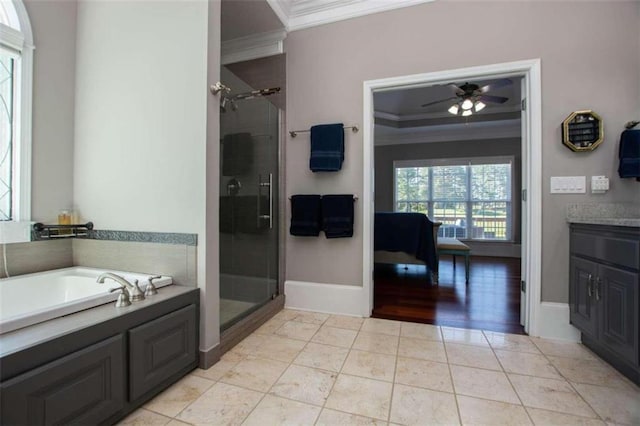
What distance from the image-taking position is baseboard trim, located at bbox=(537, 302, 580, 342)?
2004 mm

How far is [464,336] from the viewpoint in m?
2.08

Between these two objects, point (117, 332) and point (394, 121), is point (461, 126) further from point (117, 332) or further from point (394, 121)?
point (117, 332)

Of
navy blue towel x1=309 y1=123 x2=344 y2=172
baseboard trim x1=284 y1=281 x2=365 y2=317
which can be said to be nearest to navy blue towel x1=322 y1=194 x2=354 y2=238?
navy blue towel x1=309 y1=123 x2=344 y2=172

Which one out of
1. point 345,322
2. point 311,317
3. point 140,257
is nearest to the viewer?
point 140,257

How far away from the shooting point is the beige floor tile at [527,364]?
5.26ft

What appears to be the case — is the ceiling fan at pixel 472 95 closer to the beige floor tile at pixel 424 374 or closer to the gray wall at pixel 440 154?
the gray wall at pixel 440 154

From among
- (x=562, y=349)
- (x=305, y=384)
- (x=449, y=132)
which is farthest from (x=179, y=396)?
(x=449, y=132)

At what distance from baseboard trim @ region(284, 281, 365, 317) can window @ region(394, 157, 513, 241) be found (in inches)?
166

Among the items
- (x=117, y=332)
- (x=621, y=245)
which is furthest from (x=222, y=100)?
(x=621, y=245)

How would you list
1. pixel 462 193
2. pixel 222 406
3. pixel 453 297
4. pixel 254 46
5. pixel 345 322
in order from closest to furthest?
pixel 222 406, pixel 345 322, pixel 254 46, pixel 453 297, pixel 462 193

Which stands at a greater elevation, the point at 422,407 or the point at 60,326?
the point at 60,326

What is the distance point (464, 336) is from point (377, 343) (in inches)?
27.0

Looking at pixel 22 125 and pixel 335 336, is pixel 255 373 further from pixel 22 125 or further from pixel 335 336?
pixel 22 125

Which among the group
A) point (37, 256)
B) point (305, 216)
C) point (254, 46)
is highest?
point (254, 46)
